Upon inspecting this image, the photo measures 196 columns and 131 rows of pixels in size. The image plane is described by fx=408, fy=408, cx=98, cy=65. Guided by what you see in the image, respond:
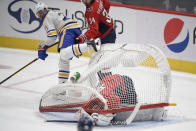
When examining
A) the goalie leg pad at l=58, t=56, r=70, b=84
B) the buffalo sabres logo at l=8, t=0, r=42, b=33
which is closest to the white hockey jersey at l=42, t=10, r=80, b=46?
the goalie leg pad at l=58, t=56, r=70, b=84

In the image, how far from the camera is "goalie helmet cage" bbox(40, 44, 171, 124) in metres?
3.53

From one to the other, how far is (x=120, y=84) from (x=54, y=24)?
1437 mm

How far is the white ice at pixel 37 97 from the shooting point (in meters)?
3.58

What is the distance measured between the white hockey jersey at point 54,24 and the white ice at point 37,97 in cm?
73

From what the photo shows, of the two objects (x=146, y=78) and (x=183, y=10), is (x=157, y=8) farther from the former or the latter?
(x=146, y=78)

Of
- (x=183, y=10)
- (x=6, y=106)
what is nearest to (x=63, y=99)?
(x=6, y=106)

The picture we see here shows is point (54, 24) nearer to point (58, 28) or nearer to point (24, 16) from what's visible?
point (58, 28)

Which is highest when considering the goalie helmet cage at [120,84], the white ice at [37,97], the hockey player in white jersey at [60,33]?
the hockey player in white jersey at [60,33]

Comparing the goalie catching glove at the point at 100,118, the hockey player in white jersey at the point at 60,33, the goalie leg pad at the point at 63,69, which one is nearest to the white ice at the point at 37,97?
the goalie catching glove at the point at 100,118

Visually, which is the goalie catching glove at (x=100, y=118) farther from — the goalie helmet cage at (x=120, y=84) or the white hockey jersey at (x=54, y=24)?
the white hockey jersey at (x=54, y=24)

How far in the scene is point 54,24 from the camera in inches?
185

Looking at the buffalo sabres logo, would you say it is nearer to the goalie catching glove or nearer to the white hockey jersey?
the white hockey jersey

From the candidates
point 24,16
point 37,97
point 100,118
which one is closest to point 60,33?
point 37,97

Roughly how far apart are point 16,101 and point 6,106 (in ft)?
0.82
